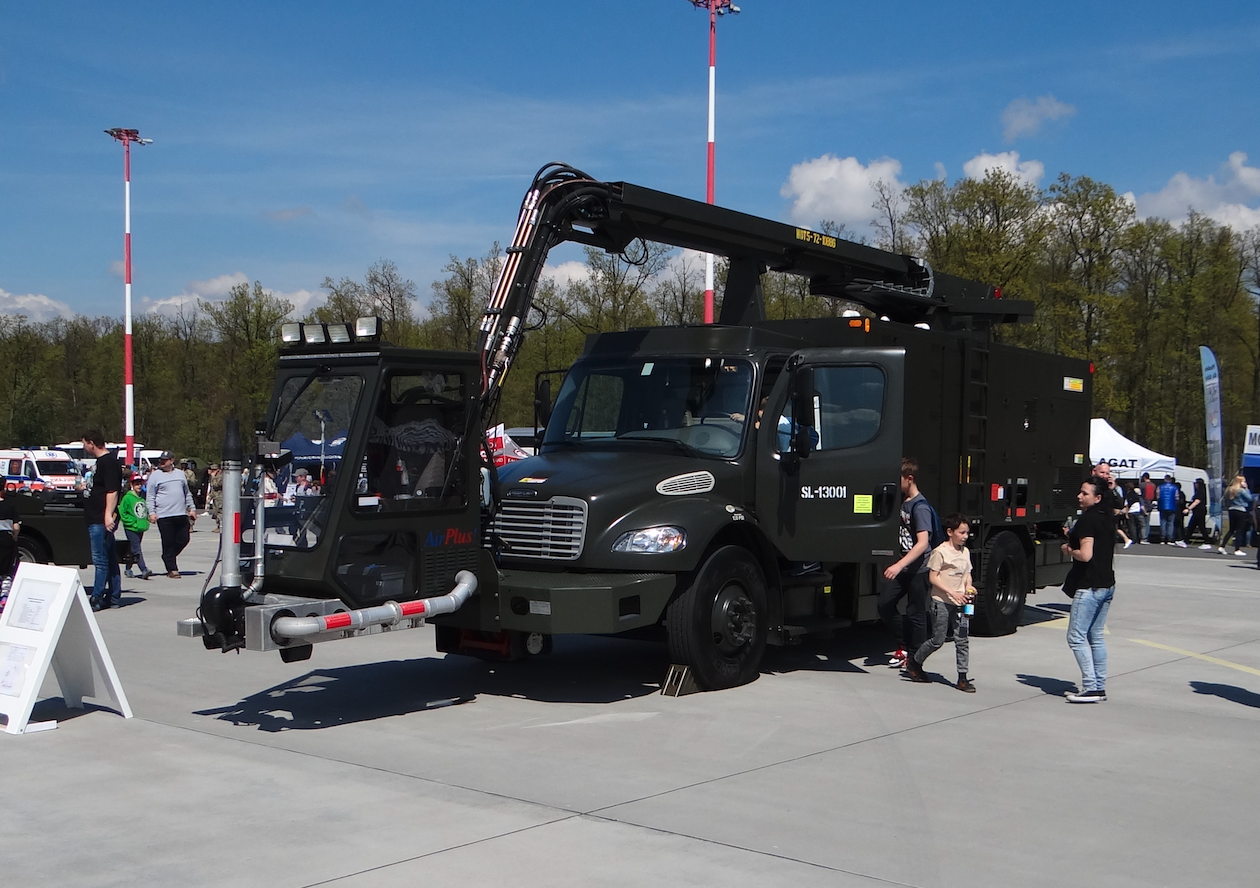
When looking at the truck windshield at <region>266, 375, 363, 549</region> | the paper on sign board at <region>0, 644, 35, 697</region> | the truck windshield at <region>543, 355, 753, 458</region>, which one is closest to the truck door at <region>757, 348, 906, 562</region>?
the truck windshield at <region>543, 355, 753, 458</region>

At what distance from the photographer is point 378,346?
7.93m

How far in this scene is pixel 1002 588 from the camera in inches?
495

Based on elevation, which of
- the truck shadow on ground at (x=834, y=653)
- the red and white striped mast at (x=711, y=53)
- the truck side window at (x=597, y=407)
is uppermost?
the red and white striped mast at (x=711, y=53)

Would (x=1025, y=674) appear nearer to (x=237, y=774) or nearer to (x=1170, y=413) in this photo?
(x=237, y=774)

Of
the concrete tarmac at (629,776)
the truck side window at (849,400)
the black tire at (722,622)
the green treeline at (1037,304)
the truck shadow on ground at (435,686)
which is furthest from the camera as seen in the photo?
the green treeline at (1037,304)

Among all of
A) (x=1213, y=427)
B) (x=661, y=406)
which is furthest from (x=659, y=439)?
(x=1213, y=427)

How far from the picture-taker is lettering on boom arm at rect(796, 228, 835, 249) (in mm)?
11648

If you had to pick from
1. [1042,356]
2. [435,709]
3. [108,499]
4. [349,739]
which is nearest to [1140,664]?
[1042,356]

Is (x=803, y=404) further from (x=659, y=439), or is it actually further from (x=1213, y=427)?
(x=1213, y=427)

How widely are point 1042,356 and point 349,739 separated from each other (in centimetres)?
880

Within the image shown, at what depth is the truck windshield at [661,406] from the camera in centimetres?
963

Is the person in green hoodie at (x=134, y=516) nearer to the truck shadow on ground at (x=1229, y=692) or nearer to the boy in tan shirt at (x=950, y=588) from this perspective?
the boy in tan shirt at (x=950, y=588)

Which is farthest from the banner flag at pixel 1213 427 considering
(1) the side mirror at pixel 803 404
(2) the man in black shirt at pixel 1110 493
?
(1) the side mirror at pixel 803 404

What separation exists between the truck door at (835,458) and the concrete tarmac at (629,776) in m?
1.21
